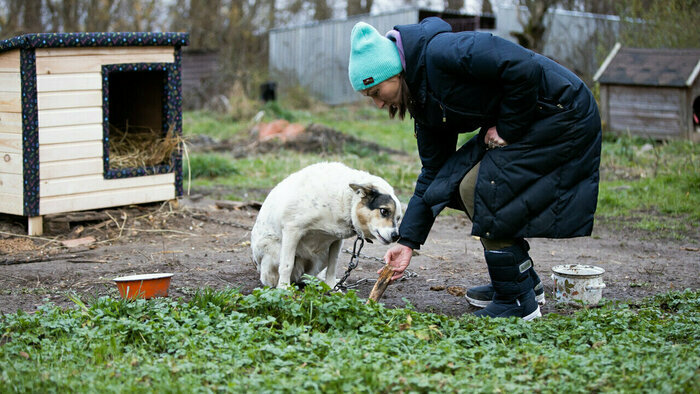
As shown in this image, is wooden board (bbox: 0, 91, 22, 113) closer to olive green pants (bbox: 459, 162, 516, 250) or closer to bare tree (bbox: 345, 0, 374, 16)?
olive green pants (bbox: 459, 162, 516, 250)

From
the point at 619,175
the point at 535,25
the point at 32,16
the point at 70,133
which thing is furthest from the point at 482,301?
the point at 32,16

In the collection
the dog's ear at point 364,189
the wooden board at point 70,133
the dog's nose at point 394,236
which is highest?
the wooden board at point 70,133

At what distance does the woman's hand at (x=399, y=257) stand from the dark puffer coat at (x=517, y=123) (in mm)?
341

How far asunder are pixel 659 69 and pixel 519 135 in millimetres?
9569

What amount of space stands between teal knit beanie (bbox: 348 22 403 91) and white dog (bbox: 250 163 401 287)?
34.3 inches

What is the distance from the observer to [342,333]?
3.69m

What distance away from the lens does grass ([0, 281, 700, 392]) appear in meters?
2.98

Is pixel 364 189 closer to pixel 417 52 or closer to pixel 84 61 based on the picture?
pixel 417 52

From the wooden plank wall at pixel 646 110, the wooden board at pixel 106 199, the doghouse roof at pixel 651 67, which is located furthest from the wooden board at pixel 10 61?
the doghouse roof at pixel 651 67

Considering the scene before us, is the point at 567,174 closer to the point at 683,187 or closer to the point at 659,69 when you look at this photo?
the point at 683,187

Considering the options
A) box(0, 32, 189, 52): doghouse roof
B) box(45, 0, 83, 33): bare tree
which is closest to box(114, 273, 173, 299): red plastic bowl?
box(0, 32, 189, 52): doghouse roof

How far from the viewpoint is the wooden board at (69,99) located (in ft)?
20.7

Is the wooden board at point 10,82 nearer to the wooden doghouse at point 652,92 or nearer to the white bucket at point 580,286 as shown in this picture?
the white bucket at point 580,286

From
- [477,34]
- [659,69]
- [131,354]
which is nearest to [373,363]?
[131,354]
